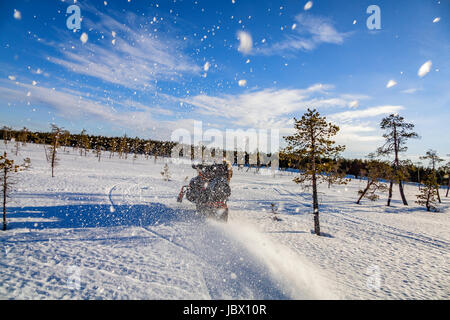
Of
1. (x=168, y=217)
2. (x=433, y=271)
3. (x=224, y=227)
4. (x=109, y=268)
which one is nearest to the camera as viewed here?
(x=109, y=268)

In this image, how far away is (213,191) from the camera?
10258 millimetres

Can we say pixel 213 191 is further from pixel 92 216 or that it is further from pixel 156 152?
pixel 156 152

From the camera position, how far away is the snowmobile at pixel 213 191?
10180 mm

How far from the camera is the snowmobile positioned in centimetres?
1018

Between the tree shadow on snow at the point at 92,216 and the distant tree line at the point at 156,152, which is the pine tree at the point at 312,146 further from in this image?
the tree shadow on snow at the point at 92,216

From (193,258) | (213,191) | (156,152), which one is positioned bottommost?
(193,258)

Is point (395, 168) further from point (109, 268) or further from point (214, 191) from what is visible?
point (109, 268)

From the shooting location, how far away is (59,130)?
25547 millimetres

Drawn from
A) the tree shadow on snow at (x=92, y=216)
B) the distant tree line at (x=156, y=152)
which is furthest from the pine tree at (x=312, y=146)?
the tree shadow on snow at (x=92, y=216)

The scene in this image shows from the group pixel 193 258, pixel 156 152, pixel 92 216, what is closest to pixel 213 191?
pixel 193 258

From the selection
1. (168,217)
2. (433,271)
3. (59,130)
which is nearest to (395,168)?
(433,271)
